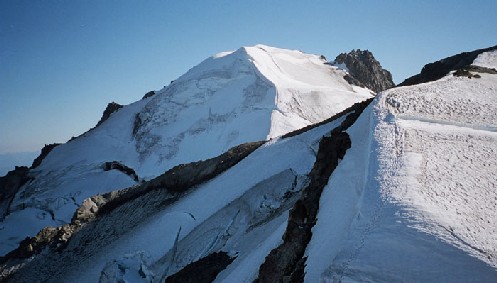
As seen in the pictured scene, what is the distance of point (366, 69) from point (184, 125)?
1712 inches

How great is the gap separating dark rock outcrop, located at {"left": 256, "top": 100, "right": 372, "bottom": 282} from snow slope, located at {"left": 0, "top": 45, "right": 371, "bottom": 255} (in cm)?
2642

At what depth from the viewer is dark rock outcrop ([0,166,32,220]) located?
44275mm

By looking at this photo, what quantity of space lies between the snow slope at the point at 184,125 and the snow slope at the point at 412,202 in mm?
27315

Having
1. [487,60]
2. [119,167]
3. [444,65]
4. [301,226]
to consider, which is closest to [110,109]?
[119,167]

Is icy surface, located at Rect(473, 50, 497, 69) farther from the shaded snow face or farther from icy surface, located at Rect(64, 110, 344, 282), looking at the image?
icy surface, located at Rect(64, 110, 344, 282)

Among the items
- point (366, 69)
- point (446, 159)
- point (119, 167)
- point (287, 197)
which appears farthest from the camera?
point (366, 69)

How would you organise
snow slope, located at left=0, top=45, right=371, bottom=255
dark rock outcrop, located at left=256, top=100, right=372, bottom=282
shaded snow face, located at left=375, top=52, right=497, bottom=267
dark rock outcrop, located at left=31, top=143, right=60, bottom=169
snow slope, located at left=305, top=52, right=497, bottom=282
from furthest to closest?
1. dark rock outcrop, located at left=31, top=143, right=60, bottom=169
2. snow slope, located at left=0, top=45, right=371, bottom=255
3. dark rock outcrop, located at left=256, top=100, right=372, bottom=282
4. shaded snow face, located at left=375, top=52, right=497, bottom=267
5. snow slope, located at left=305, top=52, right=497, bottom=282

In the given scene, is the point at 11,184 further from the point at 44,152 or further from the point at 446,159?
the point at 446,159

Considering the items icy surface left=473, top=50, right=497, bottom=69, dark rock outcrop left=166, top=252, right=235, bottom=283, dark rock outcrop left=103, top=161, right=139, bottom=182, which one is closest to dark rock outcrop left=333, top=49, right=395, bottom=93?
icy surface left=473, top=50, right=497, bottom=69

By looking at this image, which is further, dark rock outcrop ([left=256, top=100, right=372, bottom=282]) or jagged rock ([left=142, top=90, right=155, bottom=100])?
jagged rock ([left=142, top=90, right=155, bottom=100])

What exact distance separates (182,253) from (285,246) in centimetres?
998

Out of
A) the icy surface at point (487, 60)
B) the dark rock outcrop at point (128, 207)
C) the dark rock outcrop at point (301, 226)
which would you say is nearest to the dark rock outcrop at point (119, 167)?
the dark rock outcrop at point (128, 207)

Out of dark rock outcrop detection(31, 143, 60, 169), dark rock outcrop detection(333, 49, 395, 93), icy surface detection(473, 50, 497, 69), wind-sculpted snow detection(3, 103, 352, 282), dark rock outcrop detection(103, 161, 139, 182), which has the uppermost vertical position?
dark rock outcrop detection(333, 49, 395, 93)

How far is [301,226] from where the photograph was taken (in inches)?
413
